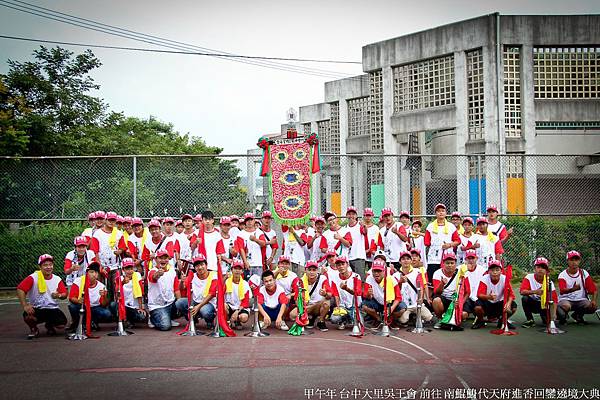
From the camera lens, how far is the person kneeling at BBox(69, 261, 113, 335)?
36.0ft

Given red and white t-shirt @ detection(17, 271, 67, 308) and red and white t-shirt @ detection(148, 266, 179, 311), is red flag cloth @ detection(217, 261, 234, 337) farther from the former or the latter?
red and white t-shirt @ detection(17, 271, 67, 308)

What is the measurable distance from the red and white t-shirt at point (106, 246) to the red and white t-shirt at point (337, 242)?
12.1ft

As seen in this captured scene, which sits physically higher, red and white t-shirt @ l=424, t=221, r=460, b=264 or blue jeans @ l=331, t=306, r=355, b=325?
red and white t-shirt @ l=424, t=221, r=460, b=264

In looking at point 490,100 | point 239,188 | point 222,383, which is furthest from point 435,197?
point 222,383

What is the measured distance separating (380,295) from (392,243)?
5.23ft

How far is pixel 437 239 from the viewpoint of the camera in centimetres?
1252

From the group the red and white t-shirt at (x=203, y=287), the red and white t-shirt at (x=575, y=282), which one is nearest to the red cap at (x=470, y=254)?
the red and white t-shirt at (x=575, y=282)

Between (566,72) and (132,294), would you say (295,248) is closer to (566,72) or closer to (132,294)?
(132,294)

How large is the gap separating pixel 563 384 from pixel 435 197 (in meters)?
17.8

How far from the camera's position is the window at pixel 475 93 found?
72.5 feet

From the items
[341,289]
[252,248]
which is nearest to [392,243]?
[341,289]

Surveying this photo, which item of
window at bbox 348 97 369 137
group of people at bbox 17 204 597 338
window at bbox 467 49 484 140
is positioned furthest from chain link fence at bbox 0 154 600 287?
window at bbox 348 97 369 137

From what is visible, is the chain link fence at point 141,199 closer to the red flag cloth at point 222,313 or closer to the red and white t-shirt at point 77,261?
the red and white t-shirt at point 77,261

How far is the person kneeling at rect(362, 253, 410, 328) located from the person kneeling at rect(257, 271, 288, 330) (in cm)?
139
